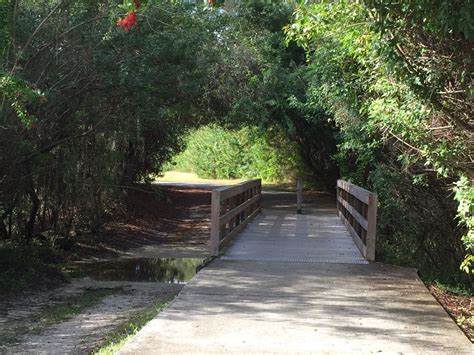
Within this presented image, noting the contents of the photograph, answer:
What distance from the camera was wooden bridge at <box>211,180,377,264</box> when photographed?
9234 millimetres

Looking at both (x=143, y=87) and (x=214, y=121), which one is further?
(x=214, y=121)

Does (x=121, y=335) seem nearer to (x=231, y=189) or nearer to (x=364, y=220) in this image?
(x=231, y=189)

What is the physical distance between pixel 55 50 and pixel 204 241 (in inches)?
279

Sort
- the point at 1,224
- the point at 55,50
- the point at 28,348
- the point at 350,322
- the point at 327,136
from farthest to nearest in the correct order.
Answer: the point at 327,136 < the point at 1,224 < the point at 55,50 < the point at 28,348 < the point at 350,322

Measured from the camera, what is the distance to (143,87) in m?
10.7

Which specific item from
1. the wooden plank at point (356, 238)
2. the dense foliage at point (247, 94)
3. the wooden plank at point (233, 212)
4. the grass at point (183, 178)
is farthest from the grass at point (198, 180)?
the wooden plank at point (356, 238)

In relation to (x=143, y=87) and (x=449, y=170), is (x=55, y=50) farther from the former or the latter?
(x=449, y=170)

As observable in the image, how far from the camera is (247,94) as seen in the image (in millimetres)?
17672

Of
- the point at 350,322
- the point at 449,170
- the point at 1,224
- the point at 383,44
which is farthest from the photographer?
the point at 1,224

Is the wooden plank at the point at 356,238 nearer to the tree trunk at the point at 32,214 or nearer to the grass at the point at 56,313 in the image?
the grass at the point at 56,313

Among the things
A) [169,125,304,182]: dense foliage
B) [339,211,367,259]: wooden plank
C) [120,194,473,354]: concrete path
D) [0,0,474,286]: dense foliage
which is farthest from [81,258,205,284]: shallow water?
[169,125,304,182]: dense foliage

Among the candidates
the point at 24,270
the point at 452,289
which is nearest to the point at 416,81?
the point at 452,289

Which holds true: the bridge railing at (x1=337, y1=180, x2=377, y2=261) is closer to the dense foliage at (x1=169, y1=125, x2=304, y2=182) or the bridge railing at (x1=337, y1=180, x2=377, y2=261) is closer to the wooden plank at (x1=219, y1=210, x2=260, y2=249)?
the wooden plank at (x1=219, y1=210, x2=260, y2=249)

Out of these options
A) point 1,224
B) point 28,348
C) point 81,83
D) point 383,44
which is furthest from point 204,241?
point 383,44
